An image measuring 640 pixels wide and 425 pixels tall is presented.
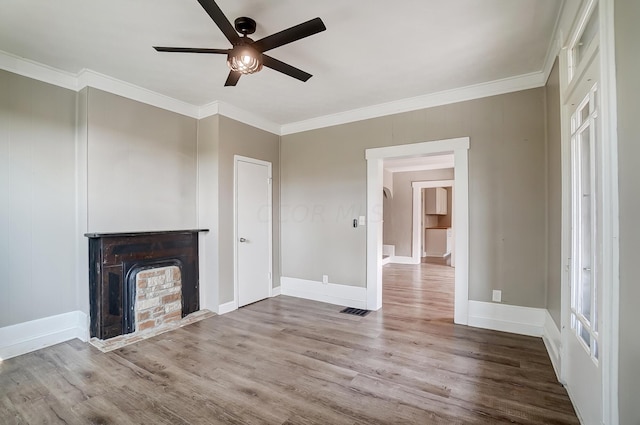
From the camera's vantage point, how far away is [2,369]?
249 cm

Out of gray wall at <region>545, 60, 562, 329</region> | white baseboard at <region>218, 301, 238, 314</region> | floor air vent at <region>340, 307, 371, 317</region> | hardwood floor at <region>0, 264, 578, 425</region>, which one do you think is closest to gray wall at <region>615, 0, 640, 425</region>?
hardwood floor at <region>0, 264, 578, 425</region>

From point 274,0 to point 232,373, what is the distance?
2894mm

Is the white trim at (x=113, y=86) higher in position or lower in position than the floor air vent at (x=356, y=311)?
higher

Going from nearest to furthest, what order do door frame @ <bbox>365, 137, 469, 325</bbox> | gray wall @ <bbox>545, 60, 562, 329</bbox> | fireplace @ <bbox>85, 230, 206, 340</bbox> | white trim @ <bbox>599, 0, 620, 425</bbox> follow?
white trim @ <bbox>599, 0, 620, 425</bbox> → gray wall @ <bbox>545, 60, 562, 329</bbox> → fireplace @ <bbox>85, 230, 206, 340</bbox> → door frame @ <bbox>365, 137, 469, 325</bbox>

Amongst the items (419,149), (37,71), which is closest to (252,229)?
(419,149)

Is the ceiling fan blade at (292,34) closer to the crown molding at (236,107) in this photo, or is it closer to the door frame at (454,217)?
the crown molding at (236,107)

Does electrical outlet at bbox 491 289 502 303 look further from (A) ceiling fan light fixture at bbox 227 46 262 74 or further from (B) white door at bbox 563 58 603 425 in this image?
(A) ceiling fan light fixture at bbox 227 46 262 74

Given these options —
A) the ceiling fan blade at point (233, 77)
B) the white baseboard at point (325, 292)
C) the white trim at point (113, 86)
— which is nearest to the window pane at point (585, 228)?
the ceiling fan blade at point (233, 77)

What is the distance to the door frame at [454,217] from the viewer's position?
3434mm

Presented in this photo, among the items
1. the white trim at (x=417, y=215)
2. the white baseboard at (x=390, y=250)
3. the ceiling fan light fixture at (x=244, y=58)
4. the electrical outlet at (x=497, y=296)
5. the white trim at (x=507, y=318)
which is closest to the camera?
the ceiling fan light fixture at (x=244, y=58)

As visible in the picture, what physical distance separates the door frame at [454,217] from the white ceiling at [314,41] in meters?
0.71

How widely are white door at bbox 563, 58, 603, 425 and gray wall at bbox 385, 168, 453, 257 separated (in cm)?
591

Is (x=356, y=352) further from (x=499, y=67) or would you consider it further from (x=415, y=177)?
(x=415, y=177)

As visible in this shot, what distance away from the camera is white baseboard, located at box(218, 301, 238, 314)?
3.88 meters
